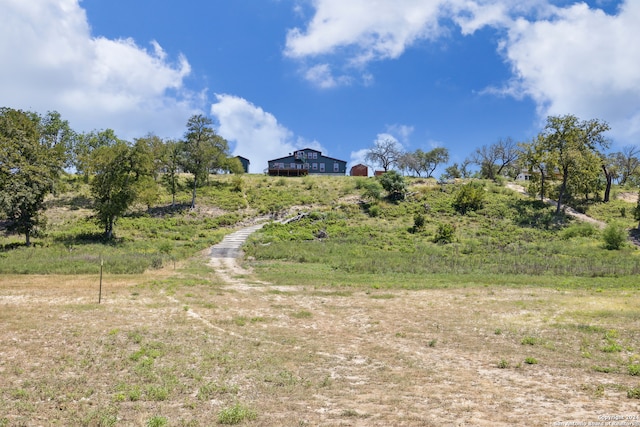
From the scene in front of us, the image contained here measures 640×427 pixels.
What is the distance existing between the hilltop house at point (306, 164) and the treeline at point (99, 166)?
38826 millimetres

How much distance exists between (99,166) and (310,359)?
127 ft

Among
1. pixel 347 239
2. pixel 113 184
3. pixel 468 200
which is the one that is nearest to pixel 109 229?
pixel 113 184

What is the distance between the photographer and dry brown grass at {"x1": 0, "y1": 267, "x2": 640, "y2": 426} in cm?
891

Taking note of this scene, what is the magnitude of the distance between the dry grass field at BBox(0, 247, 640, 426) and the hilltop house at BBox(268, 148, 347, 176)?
79817 millimetres

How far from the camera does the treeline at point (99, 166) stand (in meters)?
34.9

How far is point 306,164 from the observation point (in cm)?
10400

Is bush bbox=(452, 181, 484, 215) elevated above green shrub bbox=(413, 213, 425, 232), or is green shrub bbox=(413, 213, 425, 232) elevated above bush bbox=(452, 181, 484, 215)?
bush bbox=(452, 181, 484, 215)

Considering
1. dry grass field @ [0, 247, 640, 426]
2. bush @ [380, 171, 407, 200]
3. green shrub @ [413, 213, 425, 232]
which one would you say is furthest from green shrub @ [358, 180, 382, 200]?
dry grass field @ [0, 247, 640, 426]

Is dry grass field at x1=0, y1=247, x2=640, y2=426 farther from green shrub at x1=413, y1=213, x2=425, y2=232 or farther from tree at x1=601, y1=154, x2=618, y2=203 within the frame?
tree at x1=601, y1=154, x2=618, y2=203

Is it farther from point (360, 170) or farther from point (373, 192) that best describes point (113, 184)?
point (360, 170)

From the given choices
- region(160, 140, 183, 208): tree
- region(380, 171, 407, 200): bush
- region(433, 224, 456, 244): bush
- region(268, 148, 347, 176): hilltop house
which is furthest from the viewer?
region(268, 148, 347, 176): hilltop house

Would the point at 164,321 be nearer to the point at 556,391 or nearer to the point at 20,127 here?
the point at 556,391

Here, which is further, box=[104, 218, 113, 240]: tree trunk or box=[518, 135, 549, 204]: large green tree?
box=[518, 135, 549, 204]: large green tree

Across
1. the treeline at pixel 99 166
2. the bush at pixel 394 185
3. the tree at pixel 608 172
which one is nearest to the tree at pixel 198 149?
the treeline at pixel 99 166
